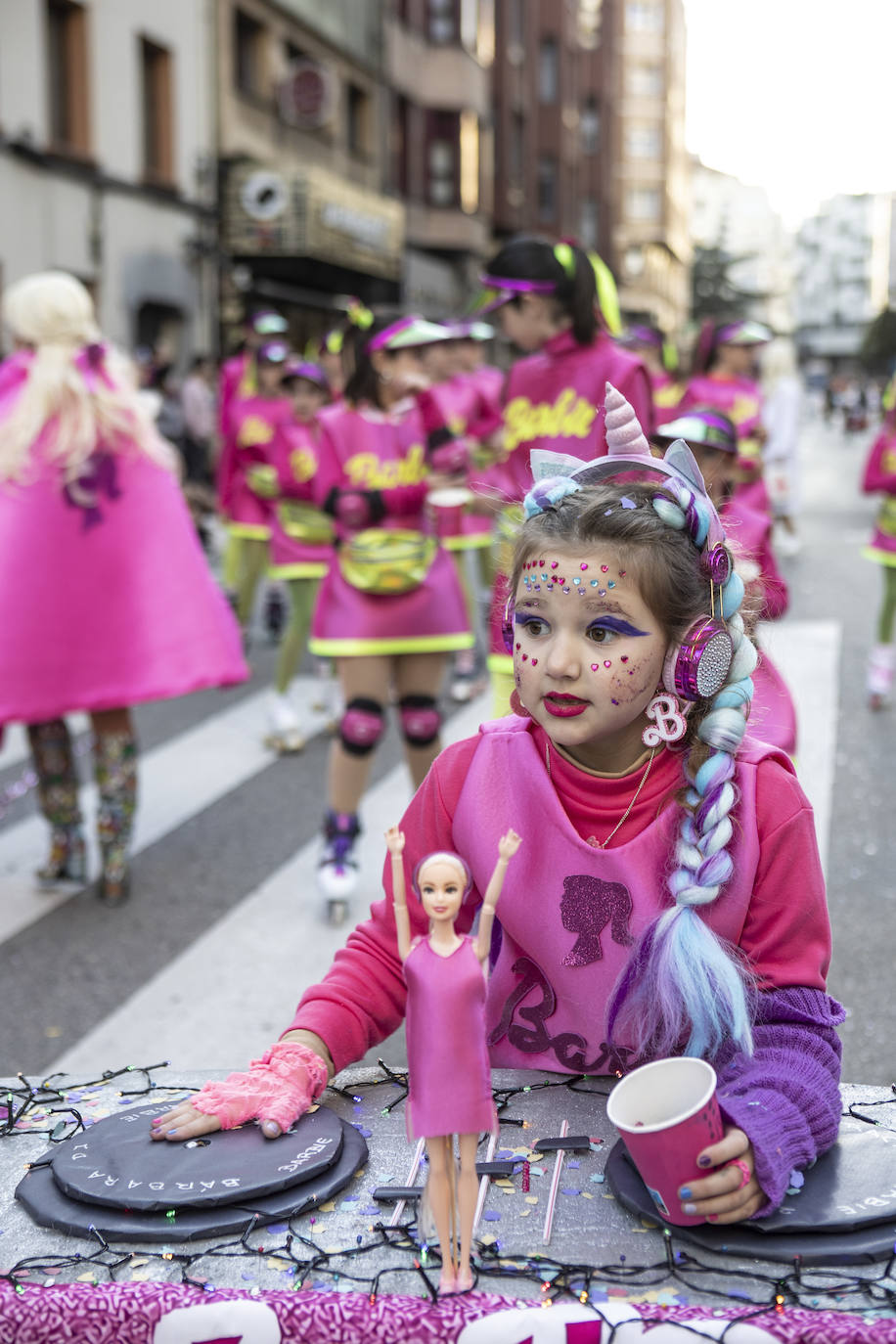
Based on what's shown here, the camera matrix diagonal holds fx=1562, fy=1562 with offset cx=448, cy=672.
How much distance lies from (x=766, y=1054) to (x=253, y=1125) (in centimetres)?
63

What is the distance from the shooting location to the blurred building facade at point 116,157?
16.5 meters

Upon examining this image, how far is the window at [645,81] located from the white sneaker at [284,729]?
6958 centimetres

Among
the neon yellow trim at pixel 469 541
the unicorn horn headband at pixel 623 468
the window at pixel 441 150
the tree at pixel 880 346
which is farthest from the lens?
the tree at pixel 880 346

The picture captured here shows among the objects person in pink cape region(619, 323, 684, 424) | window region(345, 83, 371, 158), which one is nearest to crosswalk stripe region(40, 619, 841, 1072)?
person in pink cape region(619, 323, 684, 424)

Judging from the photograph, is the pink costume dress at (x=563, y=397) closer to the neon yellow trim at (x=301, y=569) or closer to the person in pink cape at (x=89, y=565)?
the person in pink cape at (x=89, y=565)

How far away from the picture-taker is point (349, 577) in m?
5.11

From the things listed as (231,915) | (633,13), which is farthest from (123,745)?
(633,13)

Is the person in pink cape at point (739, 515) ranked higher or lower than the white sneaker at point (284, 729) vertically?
higher

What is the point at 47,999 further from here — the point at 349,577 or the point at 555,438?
the point at 555,438

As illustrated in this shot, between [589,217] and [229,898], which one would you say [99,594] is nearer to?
[229,898]

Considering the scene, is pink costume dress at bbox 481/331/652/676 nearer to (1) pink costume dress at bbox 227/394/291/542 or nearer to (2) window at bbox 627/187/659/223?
(1) pink costume dress at bbox 227/394/291/542

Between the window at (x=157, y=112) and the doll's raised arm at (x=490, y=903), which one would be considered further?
the window at (x=157, y=112)

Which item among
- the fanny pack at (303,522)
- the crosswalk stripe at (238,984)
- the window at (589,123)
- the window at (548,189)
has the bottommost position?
the crosswalk stripe at (238,984)

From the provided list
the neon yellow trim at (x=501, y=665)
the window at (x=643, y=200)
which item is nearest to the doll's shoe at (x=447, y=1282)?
the neon yellow trim at (x=501, y=665)
